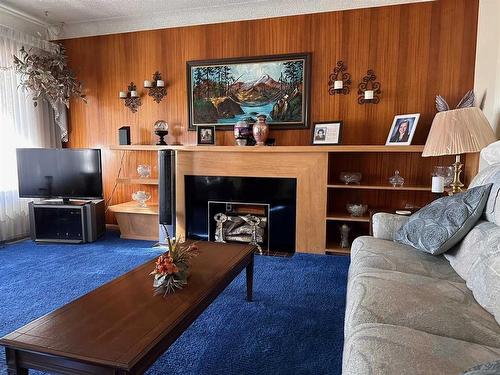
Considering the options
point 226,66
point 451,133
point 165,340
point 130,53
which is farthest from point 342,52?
point 165,340

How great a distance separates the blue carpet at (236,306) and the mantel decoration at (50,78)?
1.82 metres

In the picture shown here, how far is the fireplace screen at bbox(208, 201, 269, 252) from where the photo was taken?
3.81 m

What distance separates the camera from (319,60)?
378 centimetres

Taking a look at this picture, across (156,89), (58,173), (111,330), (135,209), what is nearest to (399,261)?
(111,330)

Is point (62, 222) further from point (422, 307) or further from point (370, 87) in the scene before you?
point (422, 307)

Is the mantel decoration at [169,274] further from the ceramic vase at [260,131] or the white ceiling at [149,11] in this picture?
the white ceiling at [149,11]

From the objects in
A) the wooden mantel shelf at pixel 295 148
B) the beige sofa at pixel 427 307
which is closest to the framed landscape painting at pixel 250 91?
the wooden mantel shelf at pixel 295 148

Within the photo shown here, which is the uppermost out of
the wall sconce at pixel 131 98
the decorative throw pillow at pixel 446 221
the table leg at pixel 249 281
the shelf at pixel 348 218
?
A: the wall sconce at pixel 131 98

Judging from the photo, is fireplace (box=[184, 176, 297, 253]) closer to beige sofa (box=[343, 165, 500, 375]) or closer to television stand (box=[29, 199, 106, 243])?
television stand (box=[29, 199, 106, 243])

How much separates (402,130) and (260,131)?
142cm

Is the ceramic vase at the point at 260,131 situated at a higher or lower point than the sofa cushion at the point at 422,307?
higher

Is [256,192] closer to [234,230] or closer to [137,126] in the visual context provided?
[234,230]

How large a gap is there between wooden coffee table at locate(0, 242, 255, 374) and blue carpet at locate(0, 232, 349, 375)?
0.38 m

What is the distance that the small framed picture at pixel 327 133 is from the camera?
3.66 m
